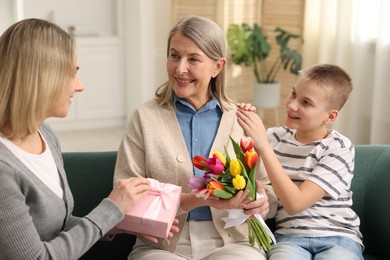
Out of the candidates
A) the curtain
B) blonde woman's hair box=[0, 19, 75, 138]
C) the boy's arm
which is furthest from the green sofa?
the curtain

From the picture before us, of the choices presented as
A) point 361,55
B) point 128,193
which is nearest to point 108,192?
point 128,193

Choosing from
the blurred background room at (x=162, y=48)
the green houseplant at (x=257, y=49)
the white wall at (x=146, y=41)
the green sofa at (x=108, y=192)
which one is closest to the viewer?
the green sofa at (x=108, y=192)

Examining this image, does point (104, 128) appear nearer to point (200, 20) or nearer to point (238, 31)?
point (238, 31)

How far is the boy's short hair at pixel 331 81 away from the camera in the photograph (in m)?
2.34

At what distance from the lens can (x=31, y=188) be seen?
177 centimetres

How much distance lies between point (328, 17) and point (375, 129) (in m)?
1.02

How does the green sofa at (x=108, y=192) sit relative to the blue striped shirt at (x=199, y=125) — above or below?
below

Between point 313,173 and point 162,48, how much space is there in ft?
14.8

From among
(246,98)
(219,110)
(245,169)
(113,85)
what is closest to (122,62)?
(113,85)

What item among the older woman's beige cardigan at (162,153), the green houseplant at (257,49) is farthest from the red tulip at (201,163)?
the green houseplant at (257,49)

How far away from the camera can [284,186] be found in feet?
7.23

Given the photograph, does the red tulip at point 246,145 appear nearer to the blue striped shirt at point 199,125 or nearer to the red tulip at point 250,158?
the red tulip at point 250,158

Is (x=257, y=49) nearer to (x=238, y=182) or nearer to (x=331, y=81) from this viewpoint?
(x=331, y=81)

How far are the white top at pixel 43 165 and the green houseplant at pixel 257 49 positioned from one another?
384 cm
